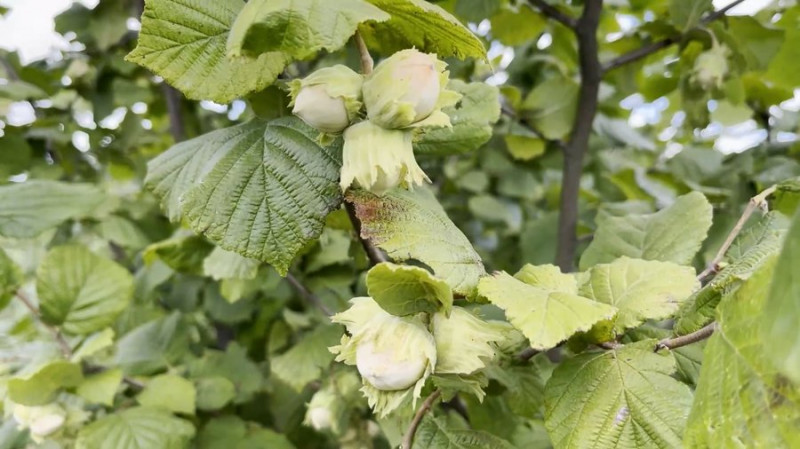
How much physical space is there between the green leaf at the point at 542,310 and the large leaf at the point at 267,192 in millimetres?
168

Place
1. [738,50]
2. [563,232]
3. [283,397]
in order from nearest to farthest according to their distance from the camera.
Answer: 1. [738,50]
2. [563,232]
3. [283,397]

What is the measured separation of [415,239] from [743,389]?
0.87 ft

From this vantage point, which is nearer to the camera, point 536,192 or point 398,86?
point 398,86

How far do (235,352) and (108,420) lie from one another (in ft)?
1.11

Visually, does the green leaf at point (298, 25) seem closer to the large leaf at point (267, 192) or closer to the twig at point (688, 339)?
the large leaf at point (267, 192)

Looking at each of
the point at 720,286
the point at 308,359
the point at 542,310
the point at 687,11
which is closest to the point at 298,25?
the point at 542,310

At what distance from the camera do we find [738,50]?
105cm

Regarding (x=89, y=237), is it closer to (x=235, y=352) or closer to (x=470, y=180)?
(x=235, y=352)

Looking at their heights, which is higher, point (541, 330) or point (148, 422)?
point (541, 330)

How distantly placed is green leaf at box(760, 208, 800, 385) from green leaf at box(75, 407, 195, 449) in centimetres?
80

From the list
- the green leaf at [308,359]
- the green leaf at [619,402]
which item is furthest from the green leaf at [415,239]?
the green leaf at [308,359]

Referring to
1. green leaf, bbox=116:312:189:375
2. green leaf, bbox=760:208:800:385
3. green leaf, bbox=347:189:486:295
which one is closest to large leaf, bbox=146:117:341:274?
green leaf, bbox=347:189:486:295

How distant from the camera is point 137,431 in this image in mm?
894

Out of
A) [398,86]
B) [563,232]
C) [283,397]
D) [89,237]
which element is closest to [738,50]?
[563,232]
